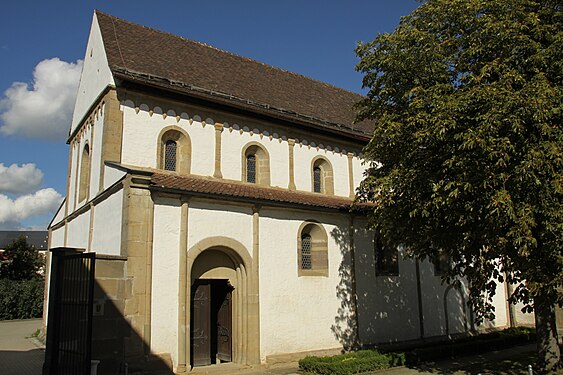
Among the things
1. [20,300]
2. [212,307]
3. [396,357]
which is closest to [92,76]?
[212,307]

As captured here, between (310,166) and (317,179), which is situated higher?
(310,166)

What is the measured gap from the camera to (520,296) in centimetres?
1038

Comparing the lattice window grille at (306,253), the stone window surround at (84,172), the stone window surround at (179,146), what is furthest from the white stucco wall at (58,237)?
the lattice window grille at (306,253)

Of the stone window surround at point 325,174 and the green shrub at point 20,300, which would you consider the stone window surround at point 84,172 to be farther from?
the green shrub at point 20,300

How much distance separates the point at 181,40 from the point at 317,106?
6.30m

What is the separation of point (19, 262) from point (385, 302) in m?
38.7

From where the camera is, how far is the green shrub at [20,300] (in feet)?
114

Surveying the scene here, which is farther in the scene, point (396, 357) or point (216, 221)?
point (396, 357)

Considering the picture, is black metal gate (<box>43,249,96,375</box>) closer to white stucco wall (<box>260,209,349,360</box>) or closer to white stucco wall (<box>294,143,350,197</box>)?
white stucco wall (<box>260,209,349,360</box>)

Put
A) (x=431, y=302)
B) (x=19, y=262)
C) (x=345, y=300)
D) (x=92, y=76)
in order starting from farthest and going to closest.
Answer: (x=19, y=262) < (x=431, y=302) < (x=92, y=76) < (x=345, y=300)

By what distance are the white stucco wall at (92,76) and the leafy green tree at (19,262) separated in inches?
1192

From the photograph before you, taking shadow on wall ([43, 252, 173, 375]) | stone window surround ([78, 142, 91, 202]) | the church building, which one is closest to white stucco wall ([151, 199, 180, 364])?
the church building

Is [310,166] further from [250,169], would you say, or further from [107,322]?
[107,322]

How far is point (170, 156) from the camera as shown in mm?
14719
